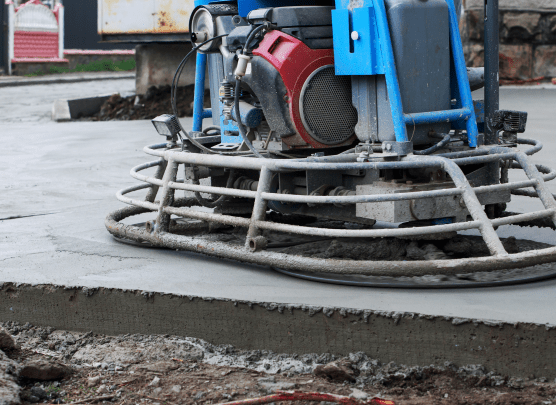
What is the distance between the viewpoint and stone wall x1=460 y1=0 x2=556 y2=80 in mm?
13445

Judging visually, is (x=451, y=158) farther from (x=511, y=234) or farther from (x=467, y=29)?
(x=467, y=29)

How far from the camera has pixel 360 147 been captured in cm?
446

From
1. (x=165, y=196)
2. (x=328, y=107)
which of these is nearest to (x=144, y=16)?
Result: (x=165, y=196)

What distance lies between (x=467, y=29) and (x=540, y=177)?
1005cm

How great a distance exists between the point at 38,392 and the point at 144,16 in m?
12.4

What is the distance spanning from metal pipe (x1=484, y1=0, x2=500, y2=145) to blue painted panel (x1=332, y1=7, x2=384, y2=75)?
0.85 m

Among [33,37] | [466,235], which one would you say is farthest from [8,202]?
[33,37]

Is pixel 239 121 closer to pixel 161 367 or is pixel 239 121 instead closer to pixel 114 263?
pixel 114 263

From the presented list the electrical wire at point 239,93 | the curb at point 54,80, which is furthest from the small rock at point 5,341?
the curb at point 54,80

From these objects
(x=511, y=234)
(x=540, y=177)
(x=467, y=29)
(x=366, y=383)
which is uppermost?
(x=467, y=29)

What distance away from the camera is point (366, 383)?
129 inches

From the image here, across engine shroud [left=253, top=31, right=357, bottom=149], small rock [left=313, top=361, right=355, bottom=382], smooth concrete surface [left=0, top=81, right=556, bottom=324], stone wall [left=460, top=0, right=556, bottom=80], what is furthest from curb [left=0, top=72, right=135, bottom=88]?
small rock [left=313, top=361, right=355, bottom=382]

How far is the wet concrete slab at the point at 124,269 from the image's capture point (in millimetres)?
3525

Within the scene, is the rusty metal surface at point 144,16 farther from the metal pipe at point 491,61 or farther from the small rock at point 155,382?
the small rock at point 155,382
